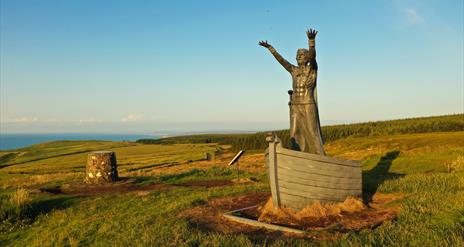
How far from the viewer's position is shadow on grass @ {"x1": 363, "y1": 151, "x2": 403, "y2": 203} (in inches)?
618

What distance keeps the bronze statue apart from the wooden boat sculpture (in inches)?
49.6

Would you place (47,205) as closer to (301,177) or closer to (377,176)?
(301,177)

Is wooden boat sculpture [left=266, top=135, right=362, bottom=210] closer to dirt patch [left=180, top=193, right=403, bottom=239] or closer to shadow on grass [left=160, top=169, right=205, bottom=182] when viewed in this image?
dirt patch [left=180, top=193, right=403, bottom=239]

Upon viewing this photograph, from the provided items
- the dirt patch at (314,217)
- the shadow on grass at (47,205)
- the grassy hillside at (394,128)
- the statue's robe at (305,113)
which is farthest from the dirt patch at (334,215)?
the grassy hillside at (394,128)

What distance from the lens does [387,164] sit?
1089 inches

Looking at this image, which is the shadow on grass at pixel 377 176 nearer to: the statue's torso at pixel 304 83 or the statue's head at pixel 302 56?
the statue's torso at pixel 304 83

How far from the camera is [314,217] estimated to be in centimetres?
1110

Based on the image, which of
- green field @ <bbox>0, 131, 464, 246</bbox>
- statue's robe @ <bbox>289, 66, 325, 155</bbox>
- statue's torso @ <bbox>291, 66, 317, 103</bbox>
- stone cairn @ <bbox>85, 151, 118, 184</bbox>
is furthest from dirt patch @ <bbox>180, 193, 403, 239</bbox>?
stone cairn @ <bbox>85, 151, 118, 184</bbox>

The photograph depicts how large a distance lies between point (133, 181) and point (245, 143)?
76.7 meters

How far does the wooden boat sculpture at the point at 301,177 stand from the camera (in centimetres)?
1091

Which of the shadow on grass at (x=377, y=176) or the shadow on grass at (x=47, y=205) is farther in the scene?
the shadow on grass at (x=377, y=176)

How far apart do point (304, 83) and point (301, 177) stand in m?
3.56

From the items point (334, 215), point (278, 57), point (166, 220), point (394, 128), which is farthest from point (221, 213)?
point (394, 128)

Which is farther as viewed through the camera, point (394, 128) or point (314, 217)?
point (394, 128)
